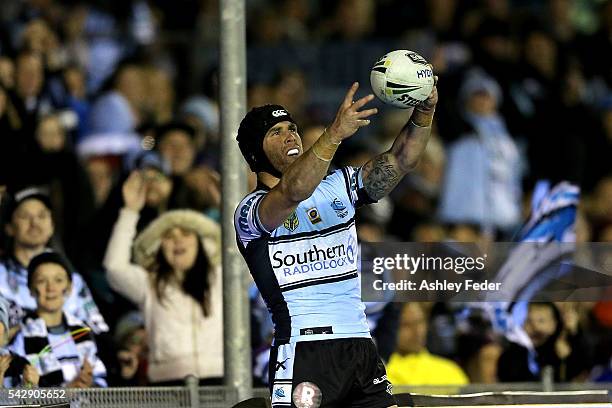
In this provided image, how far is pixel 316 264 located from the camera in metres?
8.45

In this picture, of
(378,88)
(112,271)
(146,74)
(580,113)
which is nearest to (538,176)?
(580,113)

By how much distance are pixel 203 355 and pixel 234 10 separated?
2.44m

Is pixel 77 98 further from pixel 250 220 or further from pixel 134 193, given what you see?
pixel 250 220

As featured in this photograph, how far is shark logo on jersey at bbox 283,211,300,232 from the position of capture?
8.54 metres

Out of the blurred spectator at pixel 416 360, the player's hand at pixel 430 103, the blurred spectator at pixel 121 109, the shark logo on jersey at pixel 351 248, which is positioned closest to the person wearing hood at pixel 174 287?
the blurred spectator at pixel 416 360

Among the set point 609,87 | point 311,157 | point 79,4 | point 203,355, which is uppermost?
point 79,4

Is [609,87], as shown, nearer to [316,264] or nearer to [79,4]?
[79,4]

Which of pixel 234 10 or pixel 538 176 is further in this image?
pixel 538 176

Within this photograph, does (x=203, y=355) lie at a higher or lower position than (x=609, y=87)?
lower

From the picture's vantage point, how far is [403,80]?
27.9 ft

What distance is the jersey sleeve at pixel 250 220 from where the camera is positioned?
8.35m

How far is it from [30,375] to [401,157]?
106 inches

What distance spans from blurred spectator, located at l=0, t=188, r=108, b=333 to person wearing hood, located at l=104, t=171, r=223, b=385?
63 centimetres

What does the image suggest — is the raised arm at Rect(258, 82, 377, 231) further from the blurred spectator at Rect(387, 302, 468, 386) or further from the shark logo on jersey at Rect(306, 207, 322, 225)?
the blurred spectator at Rect(387, 302, 468, 386)
